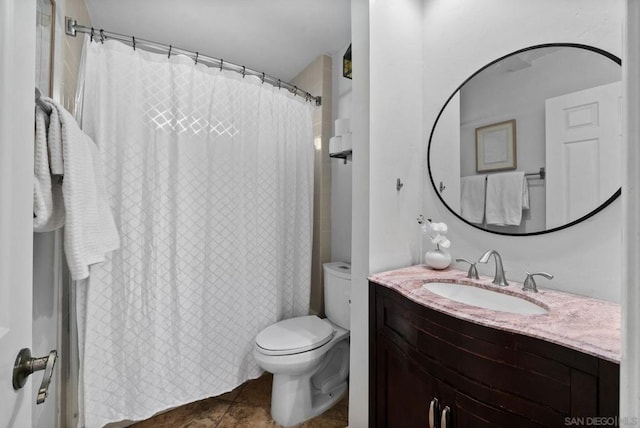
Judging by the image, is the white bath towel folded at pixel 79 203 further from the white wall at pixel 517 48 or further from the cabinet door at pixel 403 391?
the white wall at pixel 517 48

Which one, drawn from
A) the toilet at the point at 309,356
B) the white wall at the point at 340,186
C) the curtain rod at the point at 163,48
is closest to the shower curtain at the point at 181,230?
the curtain rod at the point at 163,48

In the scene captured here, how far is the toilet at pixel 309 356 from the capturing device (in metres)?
1.39

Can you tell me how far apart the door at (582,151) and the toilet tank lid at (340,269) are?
1032 millimetres

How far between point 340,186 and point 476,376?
1.48 m

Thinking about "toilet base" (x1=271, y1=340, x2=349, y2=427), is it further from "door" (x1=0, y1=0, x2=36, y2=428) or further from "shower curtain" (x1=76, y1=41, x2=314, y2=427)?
"door" (x1=0, y1=0, x2=36, y2=428)

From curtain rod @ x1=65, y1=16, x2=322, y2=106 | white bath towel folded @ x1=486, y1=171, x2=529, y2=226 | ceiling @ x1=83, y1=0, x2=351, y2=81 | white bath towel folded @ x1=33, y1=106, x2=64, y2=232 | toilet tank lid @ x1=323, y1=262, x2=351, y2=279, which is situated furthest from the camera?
→ toilet tank lid @ x1=323, y1=262, x2=351, y2=279

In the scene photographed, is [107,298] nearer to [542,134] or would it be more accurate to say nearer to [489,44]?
[542,134]

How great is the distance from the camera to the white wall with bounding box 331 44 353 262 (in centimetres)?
196

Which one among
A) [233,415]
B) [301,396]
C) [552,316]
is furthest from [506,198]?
[233,415]

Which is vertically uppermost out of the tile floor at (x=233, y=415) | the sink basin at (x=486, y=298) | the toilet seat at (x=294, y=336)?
the sink basin at (x=486, y=298)

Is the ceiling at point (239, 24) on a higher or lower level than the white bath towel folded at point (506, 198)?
higher

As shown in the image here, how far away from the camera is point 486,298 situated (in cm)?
104

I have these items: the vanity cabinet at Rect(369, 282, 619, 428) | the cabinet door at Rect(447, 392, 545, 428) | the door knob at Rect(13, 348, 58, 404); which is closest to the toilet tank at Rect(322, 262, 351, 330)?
the vanity cabinet at Rect(369, 282, 619, 428)

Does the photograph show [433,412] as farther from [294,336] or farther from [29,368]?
[29,368]
